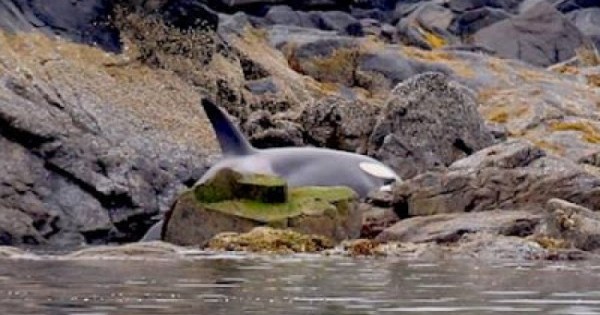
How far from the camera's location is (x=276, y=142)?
3150cm

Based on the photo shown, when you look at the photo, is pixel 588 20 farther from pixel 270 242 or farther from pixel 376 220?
pixel 270 242

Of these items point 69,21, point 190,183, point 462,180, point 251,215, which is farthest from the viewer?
point 69,21

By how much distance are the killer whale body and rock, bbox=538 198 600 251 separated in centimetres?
582

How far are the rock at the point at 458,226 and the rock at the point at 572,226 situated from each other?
476mm

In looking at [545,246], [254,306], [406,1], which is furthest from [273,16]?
[254,306]

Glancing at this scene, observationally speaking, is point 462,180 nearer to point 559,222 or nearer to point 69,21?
point 559,222

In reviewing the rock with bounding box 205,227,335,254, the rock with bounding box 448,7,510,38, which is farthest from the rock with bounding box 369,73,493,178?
the rock with bounding box 448,7,510,38

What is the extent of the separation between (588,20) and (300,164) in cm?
5156

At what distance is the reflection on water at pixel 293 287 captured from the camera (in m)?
10.8

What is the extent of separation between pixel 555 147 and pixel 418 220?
14.6m

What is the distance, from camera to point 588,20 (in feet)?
246

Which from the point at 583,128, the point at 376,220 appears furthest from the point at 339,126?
the point at 376,220

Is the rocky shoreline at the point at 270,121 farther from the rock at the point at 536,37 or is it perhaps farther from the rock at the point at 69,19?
the rock at the point at 536,37

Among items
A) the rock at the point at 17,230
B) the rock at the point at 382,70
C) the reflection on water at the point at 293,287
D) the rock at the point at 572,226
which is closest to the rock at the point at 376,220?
the rock at the point at 572,226
